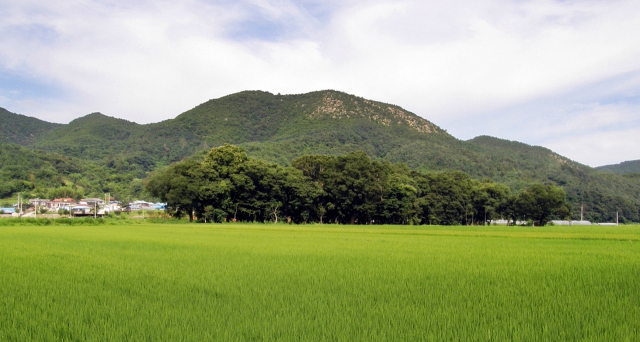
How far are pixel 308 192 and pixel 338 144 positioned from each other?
79.3 meters

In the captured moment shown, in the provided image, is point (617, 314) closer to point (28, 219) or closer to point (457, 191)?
point (28, 219)

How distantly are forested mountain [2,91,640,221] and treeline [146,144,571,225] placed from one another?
3797 cm

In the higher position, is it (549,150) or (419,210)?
(549,150)

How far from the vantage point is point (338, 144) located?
133000 millimetres

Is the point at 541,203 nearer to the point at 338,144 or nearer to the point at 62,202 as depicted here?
the point at 338,144

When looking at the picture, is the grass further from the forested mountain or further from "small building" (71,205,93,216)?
the forested mountain

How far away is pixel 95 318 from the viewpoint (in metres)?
5.66

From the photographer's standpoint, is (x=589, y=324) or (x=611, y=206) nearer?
(x=589, y=324)

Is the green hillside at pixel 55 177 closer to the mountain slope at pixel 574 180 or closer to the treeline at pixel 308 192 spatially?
the treeline at pixel 308 192

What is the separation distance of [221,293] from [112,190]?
129 m

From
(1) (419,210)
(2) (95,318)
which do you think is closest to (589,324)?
(2) (95,318)

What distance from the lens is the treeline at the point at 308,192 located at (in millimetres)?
52125

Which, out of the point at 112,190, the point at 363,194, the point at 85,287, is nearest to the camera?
the point at 85,287

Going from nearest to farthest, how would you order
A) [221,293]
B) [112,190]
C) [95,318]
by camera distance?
[95,318] → [221,293] → [112,190]
